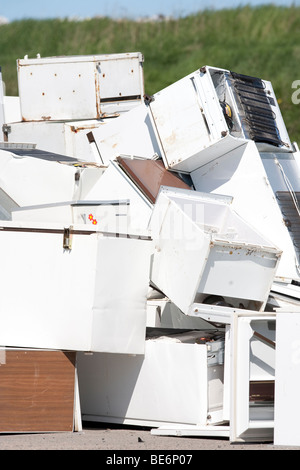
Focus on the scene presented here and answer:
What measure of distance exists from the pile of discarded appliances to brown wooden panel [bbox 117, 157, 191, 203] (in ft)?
0.04

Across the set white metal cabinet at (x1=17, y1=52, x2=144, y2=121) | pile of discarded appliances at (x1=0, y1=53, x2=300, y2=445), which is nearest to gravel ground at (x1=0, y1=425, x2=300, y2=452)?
pile of discarded appliances at (x1=0, y1=53, x2=300, y2=445)

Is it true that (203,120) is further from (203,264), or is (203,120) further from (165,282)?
(203,264)

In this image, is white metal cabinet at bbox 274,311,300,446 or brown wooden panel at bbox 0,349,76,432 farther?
brown wooden panel at bbox 0,349,76,432

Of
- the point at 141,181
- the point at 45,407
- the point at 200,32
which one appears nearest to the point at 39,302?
the point at 45,407

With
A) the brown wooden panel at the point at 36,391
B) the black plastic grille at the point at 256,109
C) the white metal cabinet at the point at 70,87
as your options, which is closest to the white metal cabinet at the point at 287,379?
the brown wooden panel at the point at 36,391

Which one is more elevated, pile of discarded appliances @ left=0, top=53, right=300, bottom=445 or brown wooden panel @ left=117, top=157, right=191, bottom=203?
brown wooden panel @ left=117, top=157, right=191, bottom=203

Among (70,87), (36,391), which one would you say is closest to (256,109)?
(70,87)

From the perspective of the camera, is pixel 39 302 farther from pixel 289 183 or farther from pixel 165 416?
pixel 289 183

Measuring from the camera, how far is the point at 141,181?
18.4ft

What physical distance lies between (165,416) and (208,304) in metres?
0.68

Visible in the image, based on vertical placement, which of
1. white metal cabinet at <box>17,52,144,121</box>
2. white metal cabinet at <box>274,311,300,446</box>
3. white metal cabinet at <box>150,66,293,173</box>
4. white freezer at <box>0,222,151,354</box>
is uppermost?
white metal cabinet at <box>17,52,144,121</box>

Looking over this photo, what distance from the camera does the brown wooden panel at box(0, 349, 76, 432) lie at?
4379mm

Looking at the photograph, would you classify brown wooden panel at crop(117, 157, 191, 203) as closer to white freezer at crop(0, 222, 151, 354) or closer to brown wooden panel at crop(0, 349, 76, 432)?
white freezer at crop(0, 222, 151, 354)

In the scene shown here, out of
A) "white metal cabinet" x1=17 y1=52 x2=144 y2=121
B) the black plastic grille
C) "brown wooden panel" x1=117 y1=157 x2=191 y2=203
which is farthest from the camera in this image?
"white metal cabinet" x1=17 y1=52 x2=144 y2=121
